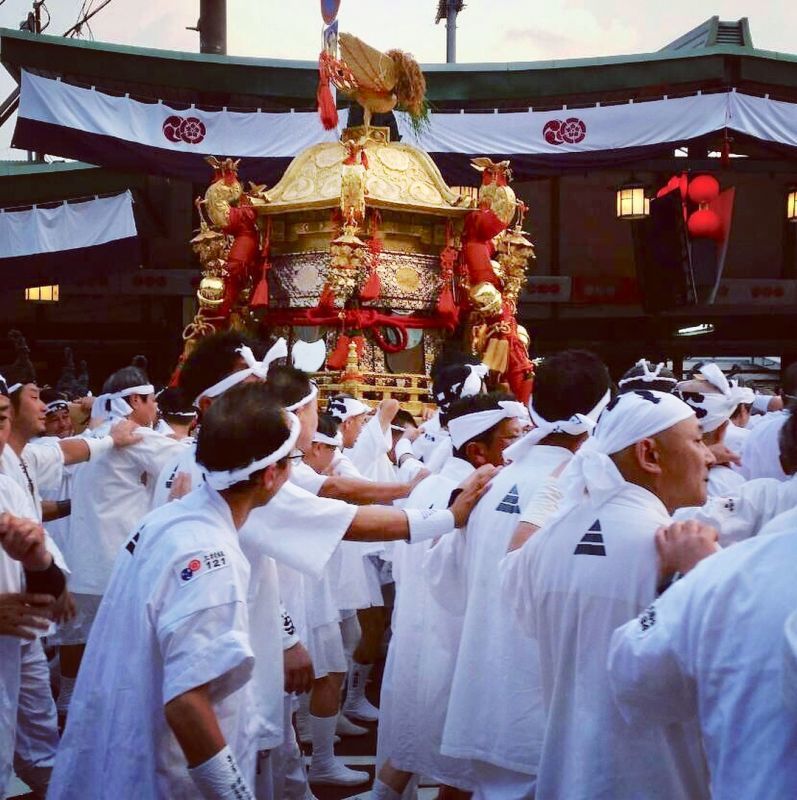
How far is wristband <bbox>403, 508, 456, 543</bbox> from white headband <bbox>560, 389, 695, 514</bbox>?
2.44 ft

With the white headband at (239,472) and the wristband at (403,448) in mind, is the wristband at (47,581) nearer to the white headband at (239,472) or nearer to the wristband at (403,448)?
the white headband at (239,472)

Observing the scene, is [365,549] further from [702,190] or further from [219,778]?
[702,190]

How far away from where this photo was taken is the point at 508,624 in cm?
320

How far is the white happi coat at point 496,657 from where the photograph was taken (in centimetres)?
307

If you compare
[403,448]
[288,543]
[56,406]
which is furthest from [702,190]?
[288,543]

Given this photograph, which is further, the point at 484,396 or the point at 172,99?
the point at 172,99

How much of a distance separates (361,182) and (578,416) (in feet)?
28.0

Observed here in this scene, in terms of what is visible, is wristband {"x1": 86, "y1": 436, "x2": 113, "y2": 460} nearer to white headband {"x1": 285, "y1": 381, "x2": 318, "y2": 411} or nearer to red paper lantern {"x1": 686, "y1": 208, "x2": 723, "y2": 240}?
white headband {"x1": 285, "y1": 381, "x2": 318, "y2": 411}

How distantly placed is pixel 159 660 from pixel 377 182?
10159 millimetres

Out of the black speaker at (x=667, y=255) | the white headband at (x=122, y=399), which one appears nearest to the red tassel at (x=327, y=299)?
the white headband at (x=122, y=399)

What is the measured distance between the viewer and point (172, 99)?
1789 centimetres

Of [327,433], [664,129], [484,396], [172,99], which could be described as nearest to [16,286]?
[172,99]

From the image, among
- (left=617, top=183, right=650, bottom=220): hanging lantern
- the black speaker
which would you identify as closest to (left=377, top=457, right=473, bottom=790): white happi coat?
the black speaker

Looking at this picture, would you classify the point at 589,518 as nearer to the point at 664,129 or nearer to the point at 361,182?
the point at 361,182
